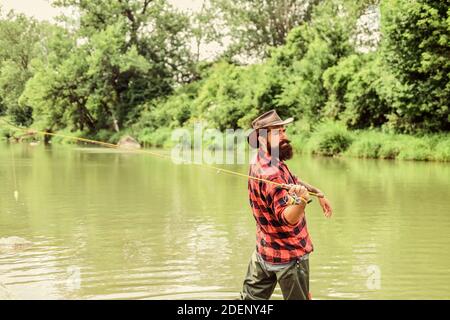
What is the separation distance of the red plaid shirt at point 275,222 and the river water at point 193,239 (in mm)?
1938

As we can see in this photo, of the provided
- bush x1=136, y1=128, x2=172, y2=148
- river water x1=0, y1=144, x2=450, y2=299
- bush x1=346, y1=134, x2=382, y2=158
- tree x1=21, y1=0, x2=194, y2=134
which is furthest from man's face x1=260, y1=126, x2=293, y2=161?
tree x1=21, y1=0, x2=194, y2=134

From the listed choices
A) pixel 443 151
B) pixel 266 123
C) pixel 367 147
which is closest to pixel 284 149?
pixel 266 123

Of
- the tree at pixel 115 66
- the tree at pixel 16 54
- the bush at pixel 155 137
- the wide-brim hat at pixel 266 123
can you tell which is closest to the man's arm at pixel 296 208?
the wide-brim hat at pixel 266 123

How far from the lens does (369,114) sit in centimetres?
3186

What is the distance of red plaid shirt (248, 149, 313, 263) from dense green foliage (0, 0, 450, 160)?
21551 mm

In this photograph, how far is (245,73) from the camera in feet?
147

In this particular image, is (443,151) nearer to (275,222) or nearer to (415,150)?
(415,150)

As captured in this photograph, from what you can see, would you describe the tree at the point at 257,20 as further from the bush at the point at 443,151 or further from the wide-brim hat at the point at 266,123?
the wide-brim hat at the point at 266,123

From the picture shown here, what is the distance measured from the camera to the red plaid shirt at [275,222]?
4.81 meters

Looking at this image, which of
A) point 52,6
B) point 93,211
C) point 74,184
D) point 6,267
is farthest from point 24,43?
point 6,267

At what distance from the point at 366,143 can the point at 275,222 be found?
25.6 m

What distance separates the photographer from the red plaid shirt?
481cm
